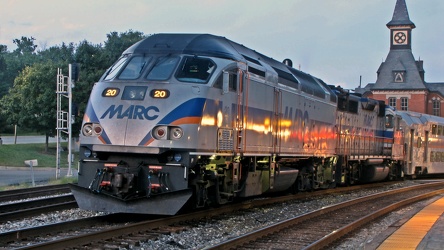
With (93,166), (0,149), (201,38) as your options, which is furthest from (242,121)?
(0,149)

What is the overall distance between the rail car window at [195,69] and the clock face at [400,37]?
97512mm

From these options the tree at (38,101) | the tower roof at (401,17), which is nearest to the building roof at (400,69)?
the tower roof at (401,17)

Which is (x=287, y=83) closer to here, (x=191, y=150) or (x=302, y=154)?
(x=302, y=154)

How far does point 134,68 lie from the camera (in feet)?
39.4

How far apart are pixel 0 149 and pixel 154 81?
3780cm

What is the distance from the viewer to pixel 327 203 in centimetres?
1762

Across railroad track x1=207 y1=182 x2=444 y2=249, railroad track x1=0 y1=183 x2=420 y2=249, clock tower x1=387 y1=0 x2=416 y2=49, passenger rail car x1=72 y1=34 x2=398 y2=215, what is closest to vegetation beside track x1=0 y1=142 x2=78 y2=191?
railroad track x1=207 y1=182 x2=444 y2=249

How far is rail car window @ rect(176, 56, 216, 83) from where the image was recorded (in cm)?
1160

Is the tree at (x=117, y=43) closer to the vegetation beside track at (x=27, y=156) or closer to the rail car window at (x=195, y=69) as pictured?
the vegetation beside track at (x=27, y=156)

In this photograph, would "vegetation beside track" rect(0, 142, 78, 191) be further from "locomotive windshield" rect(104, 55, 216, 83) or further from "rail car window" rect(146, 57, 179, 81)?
"rail car window" rect(146, 57, 179, 81)

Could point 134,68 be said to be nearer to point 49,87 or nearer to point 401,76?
point 49,87

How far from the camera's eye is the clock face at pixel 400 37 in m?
103

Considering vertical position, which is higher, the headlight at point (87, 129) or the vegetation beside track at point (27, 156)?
the headlight at point (87, 129)

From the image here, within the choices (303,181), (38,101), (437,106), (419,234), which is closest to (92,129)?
(419,234)
